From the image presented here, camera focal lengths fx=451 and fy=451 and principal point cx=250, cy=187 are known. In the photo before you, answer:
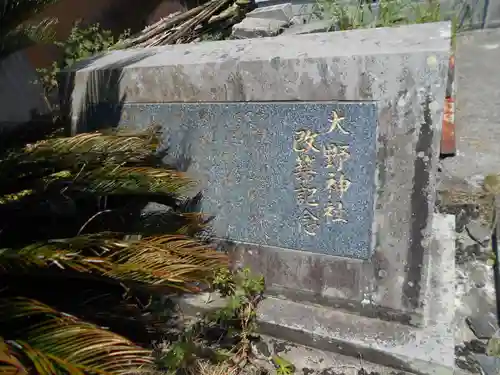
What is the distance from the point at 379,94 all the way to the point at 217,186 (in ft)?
2.96

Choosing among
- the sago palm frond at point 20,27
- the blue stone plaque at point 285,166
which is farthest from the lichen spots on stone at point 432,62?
the sago palm frond at point 20,27

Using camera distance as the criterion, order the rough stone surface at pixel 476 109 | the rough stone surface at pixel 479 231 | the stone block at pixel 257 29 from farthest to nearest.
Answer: the stone block at pixel 257 29 → the rough stone surface at pixel 476 109 → the rough stone surface at pixel 479 231

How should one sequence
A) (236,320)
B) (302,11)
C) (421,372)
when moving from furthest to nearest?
(302,11)
(236,320)
(421,372)

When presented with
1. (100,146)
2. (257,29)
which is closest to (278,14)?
(257,29)

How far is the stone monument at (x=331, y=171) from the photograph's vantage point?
1800 millimetres

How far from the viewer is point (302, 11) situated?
4.50m

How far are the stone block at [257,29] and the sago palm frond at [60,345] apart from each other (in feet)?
8.91

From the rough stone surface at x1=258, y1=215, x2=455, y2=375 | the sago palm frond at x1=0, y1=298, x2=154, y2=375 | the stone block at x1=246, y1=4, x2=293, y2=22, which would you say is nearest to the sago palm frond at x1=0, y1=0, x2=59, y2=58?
the sago palm frond at x1=0, y1=298, x2=154, y2=375

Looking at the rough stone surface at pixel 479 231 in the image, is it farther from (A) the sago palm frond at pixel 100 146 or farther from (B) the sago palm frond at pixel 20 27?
(B) the sago palm frond at pixel 20 27

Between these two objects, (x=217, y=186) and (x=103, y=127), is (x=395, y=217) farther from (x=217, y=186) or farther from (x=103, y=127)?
(x=103, y=127)

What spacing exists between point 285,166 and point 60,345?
116cm

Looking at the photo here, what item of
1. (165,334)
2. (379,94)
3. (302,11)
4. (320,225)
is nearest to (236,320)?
(165,334)

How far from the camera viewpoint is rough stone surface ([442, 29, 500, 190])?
3145 mm

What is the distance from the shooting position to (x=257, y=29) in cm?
366
